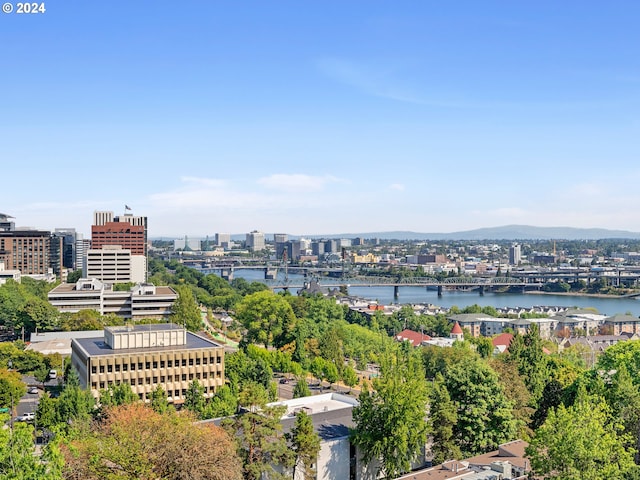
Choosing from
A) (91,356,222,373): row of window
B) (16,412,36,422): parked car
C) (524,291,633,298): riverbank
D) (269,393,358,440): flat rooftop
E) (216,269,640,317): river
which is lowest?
(216,269,640,317): river

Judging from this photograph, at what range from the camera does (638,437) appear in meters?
13.6

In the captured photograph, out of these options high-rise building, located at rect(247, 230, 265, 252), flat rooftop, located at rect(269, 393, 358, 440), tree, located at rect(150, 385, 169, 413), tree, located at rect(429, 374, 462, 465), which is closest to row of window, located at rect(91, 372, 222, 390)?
tree, located at rect(150, 385, 169, 413)

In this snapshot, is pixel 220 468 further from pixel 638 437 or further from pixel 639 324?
pixel 639 324

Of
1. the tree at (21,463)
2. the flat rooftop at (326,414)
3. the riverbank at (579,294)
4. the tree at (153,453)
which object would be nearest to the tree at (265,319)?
the flat rooftop at (326,414)

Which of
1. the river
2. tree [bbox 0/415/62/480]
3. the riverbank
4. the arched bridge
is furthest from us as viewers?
the arched bridge

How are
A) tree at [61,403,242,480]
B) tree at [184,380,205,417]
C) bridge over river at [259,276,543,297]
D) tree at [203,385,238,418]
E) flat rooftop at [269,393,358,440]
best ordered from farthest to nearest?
bridge over river at [259,276,543,297], tree at [184,380,205,417], tree at [203,385,238,418], flat rooftop at [269,393,358,440], tree at [61,403,242,480]

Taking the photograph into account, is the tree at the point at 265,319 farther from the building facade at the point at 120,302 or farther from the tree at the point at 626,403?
the tree at the point at 626,403

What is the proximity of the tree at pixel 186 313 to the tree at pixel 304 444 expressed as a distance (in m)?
20.7

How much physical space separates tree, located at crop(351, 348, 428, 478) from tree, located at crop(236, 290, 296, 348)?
666 inches

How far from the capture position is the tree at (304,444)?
493 inches

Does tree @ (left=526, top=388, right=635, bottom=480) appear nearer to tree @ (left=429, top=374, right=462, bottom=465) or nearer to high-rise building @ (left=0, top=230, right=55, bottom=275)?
tree @ (left=429, top=374, right=462, bottom=465)

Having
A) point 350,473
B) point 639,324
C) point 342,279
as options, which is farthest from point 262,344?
point 342,279

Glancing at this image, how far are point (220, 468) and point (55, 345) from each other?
19641mm

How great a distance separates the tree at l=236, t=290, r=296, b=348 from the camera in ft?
103
